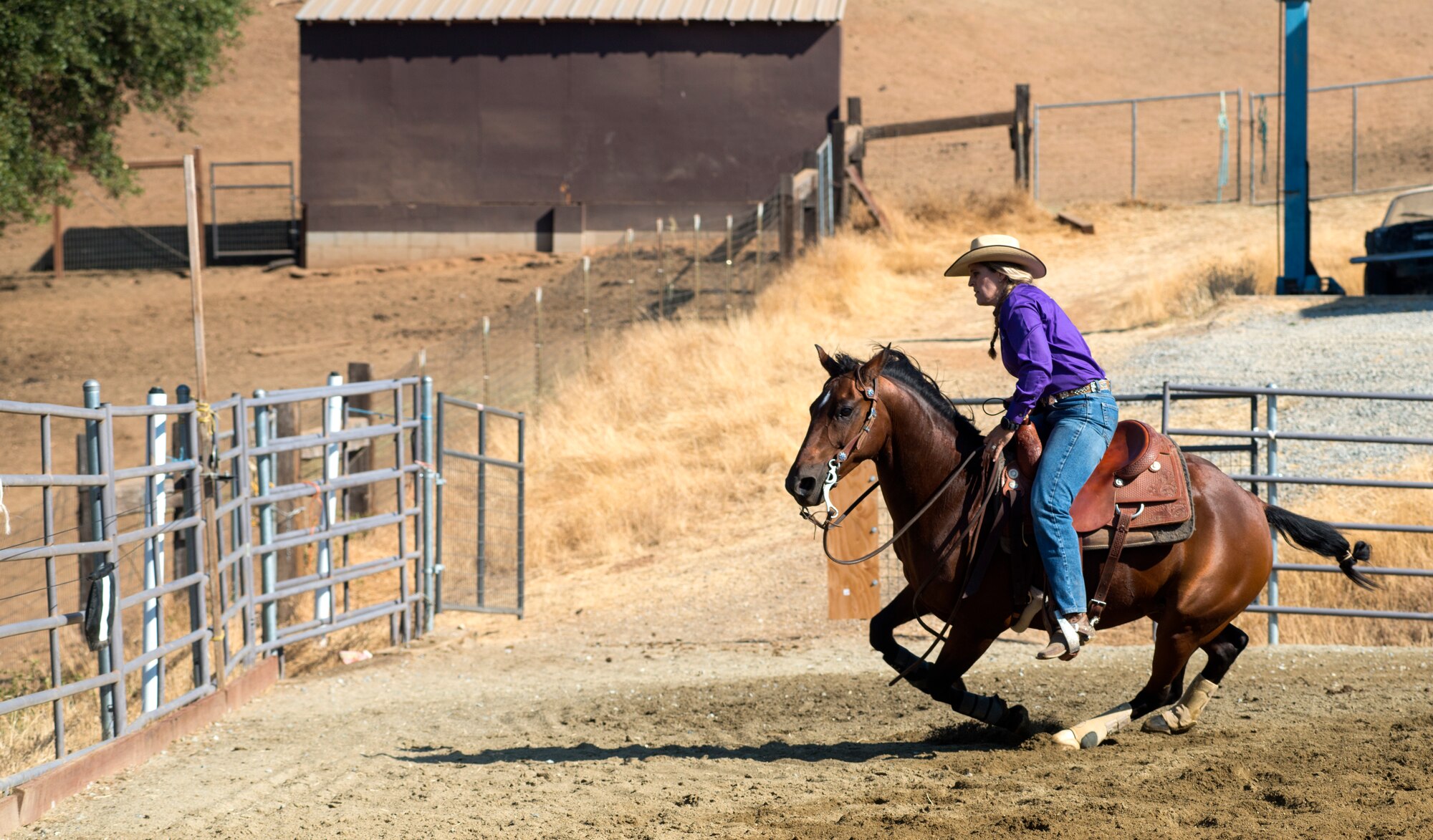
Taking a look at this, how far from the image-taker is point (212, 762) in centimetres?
700

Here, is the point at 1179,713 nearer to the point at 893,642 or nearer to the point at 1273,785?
the point at 1273,785

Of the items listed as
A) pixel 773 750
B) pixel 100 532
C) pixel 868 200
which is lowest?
pixel 773 750

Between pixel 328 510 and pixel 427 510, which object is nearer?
Result: pixel 328 510

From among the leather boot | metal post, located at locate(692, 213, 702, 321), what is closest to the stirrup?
the leather boot

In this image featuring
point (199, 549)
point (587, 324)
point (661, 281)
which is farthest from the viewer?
point (661, 281)

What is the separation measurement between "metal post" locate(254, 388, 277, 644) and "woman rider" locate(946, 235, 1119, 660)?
4.93 metres

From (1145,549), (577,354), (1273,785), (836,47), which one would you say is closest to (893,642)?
(1145,549)

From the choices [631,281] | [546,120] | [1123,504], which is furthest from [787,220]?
[1123,504]

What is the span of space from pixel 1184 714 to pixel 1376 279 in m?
13.7

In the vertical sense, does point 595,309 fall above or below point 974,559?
above

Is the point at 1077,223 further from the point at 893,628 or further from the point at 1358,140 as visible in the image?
the point at 893,628

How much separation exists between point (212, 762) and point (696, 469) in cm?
828

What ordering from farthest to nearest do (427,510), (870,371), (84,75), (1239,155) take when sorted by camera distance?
(1239,155), (84,75), (427,510), (870,371)

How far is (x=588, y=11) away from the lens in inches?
1070
